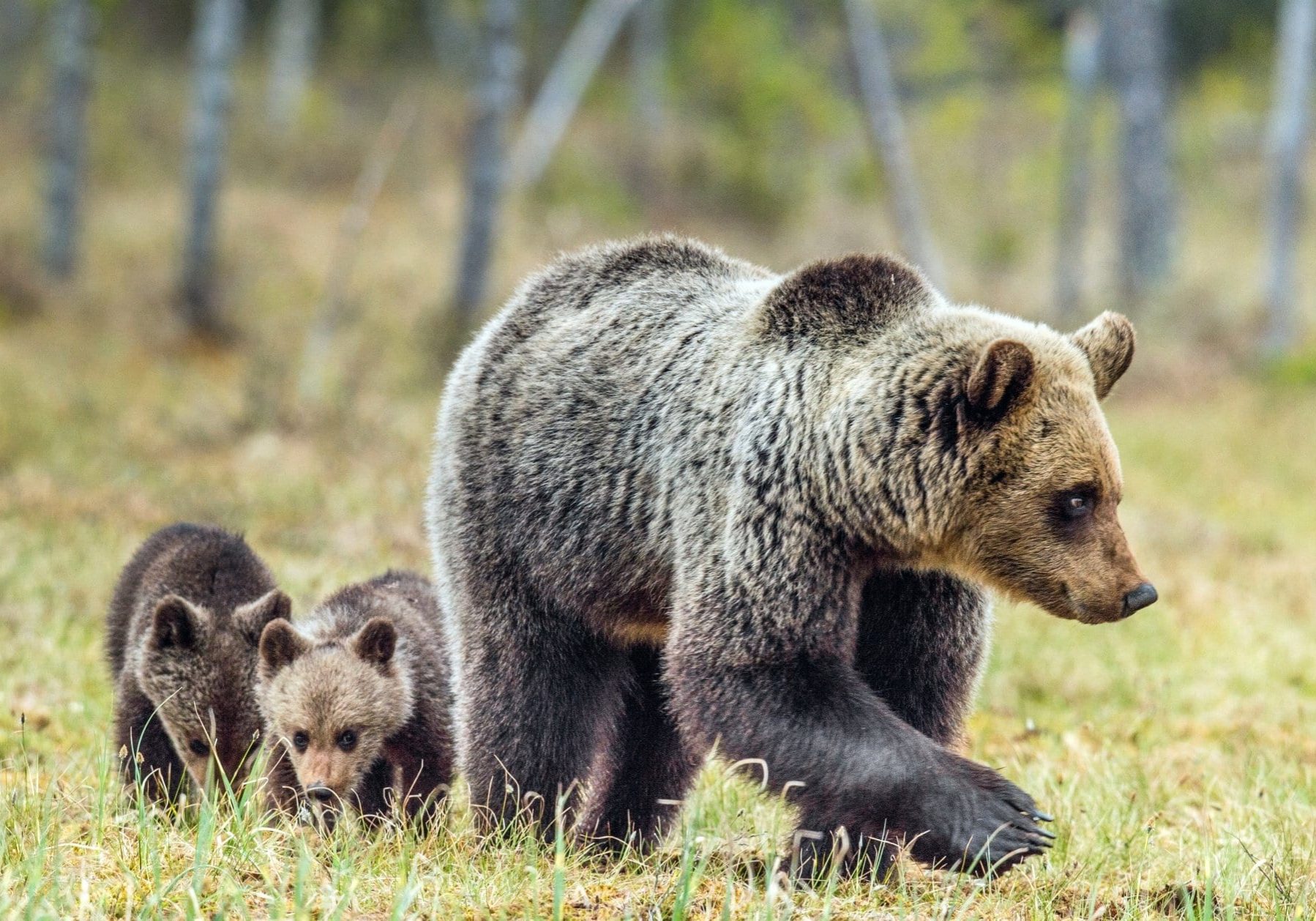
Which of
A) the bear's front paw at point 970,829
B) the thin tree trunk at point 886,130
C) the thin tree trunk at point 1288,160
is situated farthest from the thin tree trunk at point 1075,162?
the bear's front paw at point 970,829

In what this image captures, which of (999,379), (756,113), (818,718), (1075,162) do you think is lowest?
(818,718)

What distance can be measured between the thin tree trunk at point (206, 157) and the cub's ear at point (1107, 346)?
1482 cm

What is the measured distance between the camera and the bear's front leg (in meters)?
3.56

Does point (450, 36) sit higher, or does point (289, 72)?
point (450, 36)

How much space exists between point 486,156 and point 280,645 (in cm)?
1155

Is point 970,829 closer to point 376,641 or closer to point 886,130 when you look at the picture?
point 376,641

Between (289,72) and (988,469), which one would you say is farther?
(289,72)

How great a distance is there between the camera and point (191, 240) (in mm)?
17547

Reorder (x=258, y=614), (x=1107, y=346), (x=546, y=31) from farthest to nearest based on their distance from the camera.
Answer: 1. (x=546, y=31)
2. (x=258, y=614)
3. (x=1107, y=346)

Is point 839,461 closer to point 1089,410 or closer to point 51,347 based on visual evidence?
point 1089,410

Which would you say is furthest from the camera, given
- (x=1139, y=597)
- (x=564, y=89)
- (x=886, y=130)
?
(x=564, y=89)

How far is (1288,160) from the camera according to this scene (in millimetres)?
19047

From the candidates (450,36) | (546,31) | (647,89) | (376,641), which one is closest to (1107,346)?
(376,641)

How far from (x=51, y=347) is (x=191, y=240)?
7.25ft
